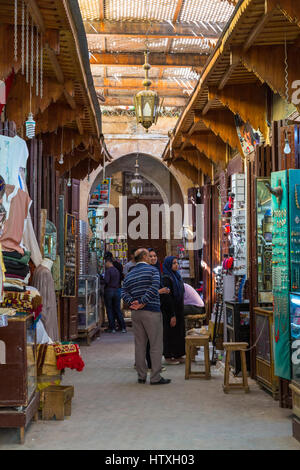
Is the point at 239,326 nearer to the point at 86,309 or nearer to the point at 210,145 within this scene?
the point at 86,309

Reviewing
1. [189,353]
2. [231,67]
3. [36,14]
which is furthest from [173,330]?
[36,14]

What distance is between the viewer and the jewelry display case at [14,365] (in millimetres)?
4594

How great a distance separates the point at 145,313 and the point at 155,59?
5.71m

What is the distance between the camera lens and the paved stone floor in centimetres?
455

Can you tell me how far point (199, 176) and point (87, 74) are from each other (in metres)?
7.12

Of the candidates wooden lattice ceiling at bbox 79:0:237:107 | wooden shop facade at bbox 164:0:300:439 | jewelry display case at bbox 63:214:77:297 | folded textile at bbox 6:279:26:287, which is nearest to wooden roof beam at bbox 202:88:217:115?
wooden shop facade at bbox 164:0:300:439

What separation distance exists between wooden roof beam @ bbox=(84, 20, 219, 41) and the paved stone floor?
5.35 m

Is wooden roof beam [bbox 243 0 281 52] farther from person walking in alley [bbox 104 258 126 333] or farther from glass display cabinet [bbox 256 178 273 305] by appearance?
person walking in alley [bbox 104 258 126 333]

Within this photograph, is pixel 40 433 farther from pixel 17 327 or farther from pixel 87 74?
pixel 87 74

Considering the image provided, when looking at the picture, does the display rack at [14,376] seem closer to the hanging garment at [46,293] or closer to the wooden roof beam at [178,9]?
the hanging garment at [46,293]

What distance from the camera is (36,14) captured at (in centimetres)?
477

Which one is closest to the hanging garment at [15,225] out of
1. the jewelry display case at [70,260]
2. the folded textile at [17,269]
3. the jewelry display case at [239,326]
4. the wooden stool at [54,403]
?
the folded textile at [17,269]

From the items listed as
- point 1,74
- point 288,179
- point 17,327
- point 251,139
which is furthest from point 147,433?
point 251,139

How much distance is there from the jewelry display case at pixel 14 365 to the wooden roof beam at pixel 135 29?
20.9 feet
